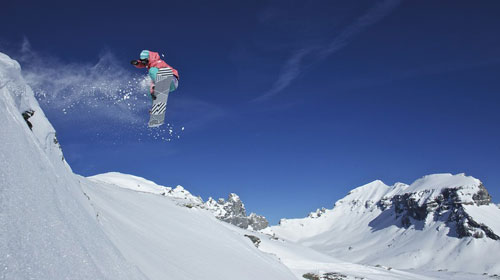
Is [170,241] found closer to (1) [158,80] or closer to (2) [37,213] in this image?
(1) [158,80]

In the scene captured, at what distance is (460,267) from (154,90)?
198 meters

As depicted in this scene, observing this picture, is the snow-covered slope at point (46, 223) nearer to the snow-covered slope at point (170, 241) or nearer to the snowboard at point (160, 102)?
the snow-covered slope at point (170, 241)

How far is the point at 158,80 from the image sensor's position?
1314 cm

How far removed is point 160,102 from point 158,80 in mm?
955

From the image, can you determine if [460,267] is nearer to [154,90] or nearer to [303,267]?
[303,267]

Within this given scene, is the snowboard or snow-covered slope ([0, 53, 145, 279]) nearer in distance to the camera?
snow-covered slope ([0, 53, 145, 279])

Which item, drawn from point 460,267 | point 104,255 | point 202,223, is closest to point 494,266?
point 460,267

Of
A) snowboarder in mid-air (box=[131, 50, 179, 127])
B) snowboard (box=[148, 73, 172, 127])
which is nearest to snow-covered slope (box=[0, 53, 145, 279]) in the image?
snowboarder in mid-air (box=[131, 50, 179, 127])

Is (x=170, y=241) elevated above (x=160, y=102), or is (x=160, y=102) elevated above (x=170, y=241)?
(x=160, y=102)

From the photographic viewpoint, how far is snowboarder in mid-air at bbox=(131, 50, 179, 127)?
42.5 ft

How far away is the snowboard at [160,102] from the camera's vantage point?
13312mm

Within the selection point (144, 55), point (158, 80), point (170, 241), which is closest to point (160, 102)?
point (158, 80)

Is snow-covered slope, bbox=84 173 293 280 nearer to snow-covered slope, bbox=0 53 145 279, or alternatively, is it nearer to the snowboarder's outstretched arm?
snow-covered slope, bbox=0 53 145 279

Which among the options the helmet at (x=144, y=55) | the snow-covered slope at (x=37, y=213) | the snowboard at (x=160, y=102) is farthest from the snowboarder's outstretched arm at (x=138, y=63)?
the snow-covered slope at (x=37, y=213)
